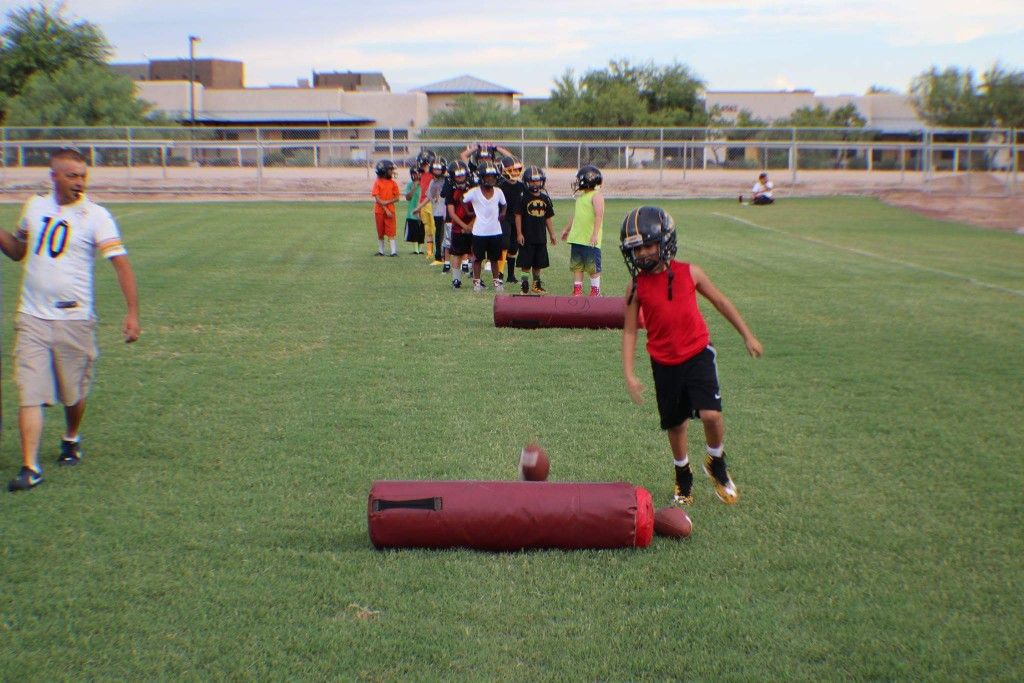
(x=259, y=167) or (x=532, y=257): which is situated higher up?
(x=259, y=167)

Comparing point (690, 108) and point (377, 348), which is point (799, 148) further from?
point (377, 348)

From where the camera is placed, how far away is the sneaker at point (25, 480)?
6309 millimetres

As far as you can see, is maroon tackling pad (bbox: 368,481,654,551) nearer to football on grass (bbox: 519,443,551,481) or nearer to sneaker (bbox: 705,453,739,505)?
football on grass (bbox: 519,443,551,481)

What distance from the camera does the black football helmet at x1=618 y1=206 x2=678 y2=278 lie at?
5.66 m

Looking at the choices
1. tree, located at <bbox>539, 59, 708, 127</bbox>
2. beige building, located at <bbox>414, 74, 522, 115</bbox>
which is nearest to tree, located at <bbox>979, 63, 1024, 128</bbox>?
tree, located at <bbox>539, 59, 708, 127</bbox>

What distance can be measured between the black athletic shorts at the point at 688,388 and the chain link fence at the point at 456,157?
30.7 metres

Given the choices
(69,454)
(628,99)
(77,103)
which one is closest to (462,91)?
(628,99)

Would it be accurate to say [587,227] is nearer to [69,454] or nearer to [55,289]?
[69,454]

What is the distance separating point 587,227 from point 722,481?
760 centimetres

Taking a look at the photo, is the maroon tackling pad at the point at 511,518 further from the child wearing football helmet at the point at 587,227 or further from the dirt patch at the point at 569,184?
the dirt patch at the point at 569,184

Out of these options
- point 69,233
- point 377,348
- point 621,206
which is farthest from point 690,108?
point 69,233

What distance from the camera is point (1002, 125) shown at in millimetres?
60156

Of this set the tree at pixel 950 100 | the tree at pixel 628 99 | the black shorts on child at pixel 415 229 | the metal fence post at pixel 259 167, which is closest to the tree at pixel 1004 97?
the tree at pixel 950 100

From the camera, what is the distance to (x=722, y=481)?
617 centimetres
